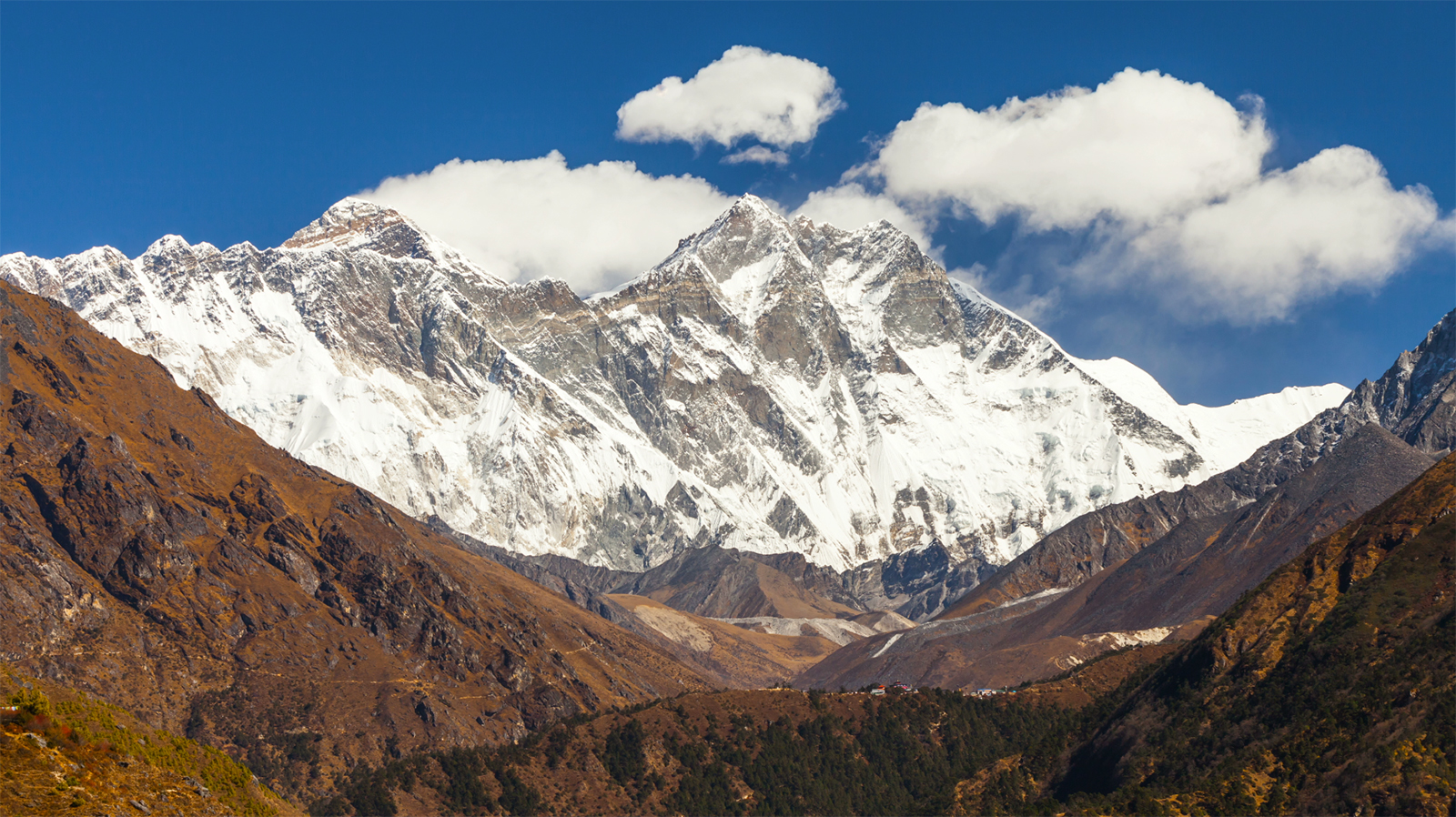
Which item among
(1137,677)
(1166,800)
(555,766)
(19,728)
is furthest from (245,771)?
(1137,677)

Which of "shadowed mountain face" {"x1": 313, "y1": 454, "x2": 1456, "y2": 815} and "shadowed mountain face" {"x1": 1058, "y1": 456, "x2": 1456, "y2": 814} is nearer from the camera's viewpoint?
"shadowed mountain face" {"x1": 1058, "y1": 456, "x2": 1456, "y2": 814}

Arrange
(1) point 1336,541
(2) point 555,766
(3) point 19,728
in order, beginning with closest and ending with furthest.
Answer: (3) point 19,728
(1) point 1336,541
(2) point 555,766

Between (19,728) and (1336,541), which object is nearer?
(19,728)

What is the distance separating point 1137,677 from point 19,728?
144 meters

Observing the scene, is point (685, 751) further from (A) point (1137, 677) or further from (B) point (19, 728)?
(B) point (19, 728)

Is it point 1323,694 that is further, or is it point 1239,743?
point 1239,743

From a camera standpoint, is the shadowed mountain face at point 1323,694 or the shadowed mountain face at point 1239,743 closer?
the shadowed mountain face at point 1323,694

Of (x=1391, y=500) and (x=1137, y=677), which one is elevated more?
(x=1391, y=500)

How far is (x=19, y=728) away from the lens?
64812 millimetres

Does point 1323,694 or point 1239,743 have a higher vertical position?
point 1323,694

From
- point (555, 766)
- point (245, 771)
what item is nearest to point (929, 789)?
point (555, 766)

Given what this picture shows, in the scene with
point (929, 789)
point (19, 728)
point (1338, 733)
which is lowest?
point (929, 789)

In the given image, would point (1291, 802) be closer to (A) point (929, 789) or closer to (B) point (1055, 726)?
(B) point (1055, 726)

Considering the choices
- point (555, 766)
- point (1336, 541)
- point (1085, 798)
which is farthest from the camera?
point (555, 766)
